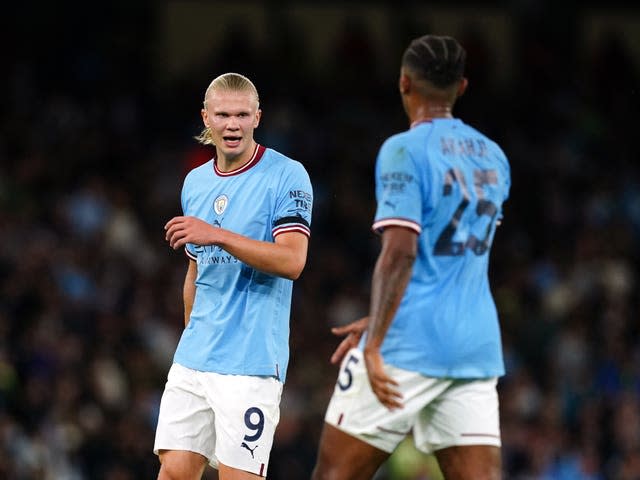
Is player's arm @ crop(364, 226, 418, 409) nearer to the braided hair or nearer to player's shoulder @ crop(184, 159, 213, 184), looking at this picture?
the braided hair

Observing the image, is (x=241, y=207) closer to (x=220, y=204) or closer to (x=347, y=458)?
(x=220, y=204)

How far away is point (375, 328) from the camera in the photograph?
17.1 ft

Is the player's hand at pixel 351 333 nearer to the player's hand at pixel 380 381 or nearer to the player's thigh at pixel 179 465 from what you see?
the player's hand at pixel 380 381

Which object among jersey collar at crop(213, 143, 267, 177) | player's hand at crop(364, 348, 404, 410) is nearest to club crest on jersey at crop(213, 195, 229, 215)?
jersey collar at crop(213, 143, 267, 177)

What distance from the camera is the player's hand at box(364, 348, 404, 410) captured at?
524 cm

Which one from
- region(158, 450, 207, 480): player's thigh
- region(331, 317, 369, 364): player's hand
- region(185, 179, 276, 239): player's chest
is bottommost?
region(158, 450, 207, 480): player's thigh

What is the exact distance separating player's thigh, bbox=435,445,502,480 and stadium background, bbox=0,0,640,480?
6221 mm

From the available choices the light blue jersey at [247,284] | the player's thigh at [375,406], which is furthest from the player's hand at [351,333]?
the light blue jersey at [247,284]

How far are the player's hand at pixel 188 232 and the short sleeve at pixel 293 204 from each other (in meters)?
0.40

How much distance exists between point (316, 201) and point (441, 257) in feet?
36.2

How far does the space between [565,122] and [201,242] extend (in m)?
14.8

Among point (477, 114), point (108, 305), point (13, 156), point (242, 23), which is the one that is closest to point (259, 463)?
point (108, 305)

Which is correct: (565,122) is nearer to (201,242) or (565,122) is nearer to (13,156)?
(13,156)

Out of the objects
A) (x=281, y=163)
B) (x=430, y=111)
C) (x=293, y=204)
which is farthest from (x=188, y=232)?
(x=430, y=111)
